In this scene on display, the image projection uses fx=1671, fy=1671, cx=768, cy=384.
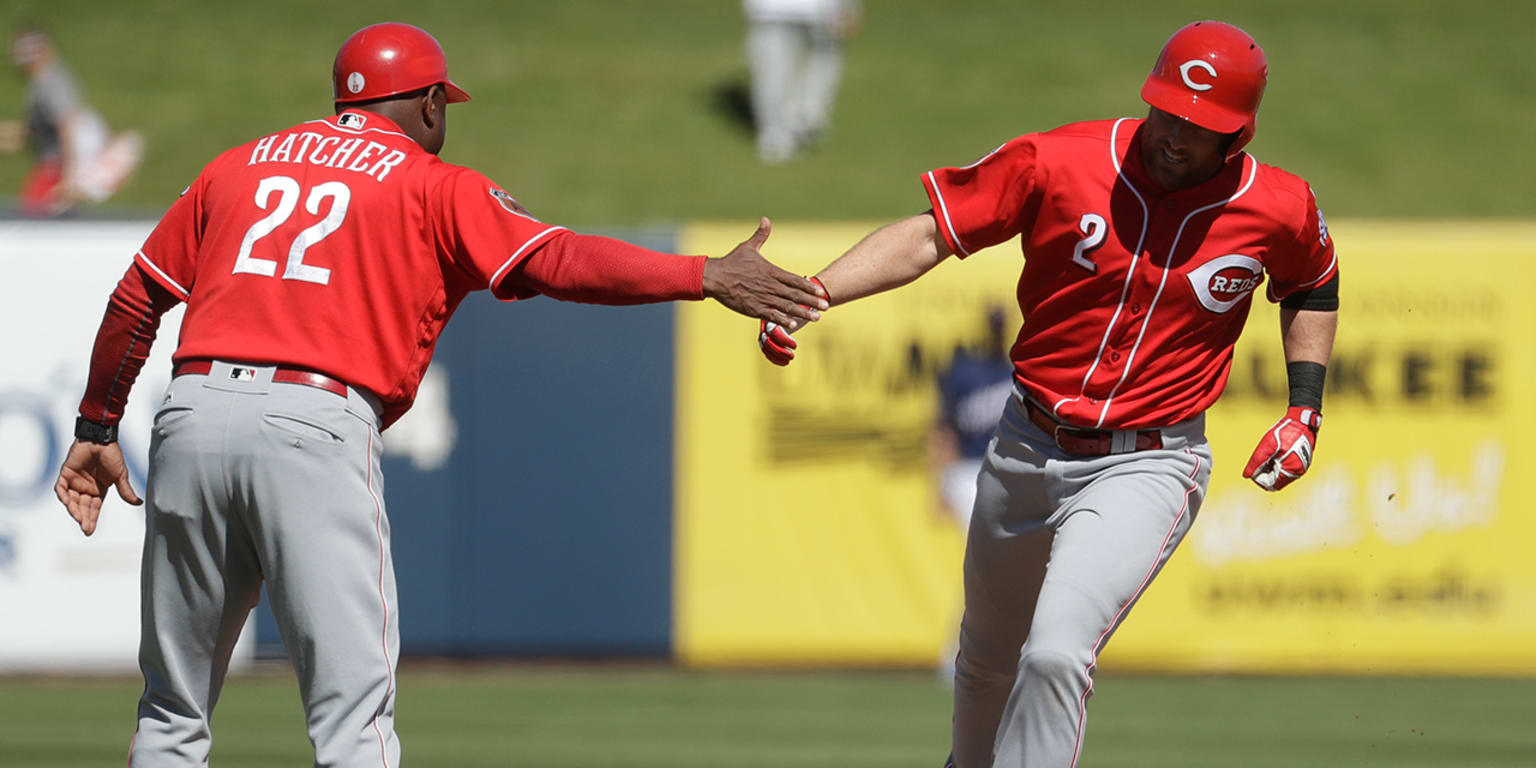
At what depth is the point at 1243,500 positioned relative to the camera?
995 cm

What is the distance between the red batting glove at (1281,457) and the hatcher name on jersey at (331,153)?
8.41 ft

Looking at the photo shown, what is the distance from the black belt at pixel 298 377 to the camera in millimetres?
4098

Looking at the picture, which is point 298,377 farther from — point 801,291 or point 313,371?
point 801,291

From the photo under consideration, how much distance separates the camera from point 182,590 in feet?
13.6

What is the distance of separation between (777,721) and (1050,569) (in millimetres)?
4176

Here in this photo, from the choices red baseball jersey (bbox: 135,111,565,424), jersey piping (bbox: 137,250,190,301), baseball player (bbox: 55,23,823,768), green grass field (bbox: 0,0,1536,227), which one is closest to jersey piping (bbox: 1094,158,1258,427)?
baseball player (bbox: 55,23,823,768)

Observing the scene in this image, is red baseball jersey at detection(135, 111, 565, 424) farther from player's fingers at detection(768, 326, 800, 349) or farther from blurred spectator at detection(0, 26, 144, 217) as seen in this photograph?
blurred spectator at detection(0, 26, 144, 217)

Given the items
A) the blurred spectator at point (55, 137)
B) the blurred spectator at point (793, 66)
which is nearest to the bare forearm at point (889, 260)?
the blurred spectator at point (55, 137)

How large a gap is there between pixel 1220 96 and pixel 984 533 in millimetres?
1410

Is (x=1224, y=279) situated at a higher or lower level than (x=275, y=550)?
higher

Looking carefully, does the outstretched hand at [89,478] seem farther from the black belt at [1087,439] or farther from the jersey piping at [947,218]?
the black belt at [1087,439]

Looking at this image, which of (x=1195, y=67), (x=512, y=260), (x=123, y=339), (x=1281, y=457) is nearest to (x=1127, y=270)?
(x=1195, y=67)

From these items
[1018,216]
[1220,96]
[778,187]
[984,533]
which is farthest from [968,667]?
[778,187]

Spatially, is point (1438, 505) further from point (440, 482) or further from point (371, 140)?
point (371, 140)
